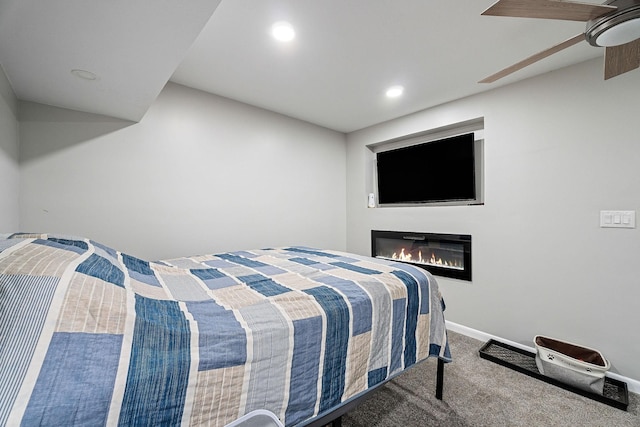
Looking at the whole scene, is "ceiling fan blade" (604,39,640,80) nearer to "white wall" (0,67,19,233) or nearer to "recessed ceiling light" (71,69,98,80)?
"recessed ceiling light" (71,69,98,80)

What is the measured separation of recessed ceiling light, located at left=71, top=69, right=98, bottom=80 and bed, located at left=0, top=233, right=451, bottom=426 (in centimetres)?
106

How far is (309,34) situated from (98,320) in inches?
77.4

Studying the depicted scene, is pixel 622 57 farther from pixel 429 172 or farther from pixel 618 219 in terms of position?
pixel 429 172

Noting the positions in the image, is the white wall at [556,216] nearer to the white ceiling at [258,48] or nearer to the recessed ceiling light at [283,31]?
the white ceiling at [258,48]

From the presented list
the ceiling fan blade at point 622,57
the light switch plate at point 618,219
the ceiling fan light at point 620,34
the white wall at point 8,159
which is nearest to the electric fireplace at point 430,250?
the light switch plate at point 618,219

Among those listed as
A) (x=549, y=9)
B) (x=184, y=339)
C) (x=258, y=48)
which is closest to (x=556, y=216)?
(x=549, y=9)

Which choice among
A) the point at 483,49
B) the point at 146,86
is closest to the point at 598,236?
the point at 483,49

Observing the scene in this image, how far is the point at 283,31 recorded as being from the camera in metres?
1.84

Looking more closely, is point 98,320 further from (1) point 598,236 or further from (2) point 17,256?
(1) point 598,236

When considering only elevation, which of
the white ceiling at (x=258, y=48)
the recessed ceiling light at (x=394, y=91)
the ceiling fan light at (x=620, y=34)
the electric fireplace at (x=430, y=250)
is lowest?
the electric fireplace at (x=430, y=250)

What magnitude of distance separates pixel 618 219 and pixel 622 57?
4.08 feet

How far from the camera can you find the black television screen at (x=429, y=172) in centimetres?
300

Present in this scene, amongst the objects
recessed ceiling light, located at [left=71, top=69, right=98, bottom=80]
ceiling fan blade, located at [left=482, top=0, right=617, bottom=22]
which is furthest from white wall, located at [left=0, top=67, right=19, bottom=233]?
ceiling fan blade, located at [left=482, top=0, right=617, bottom=22]

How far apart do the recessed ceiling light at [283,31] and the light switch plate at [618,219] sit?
8.91 ft
